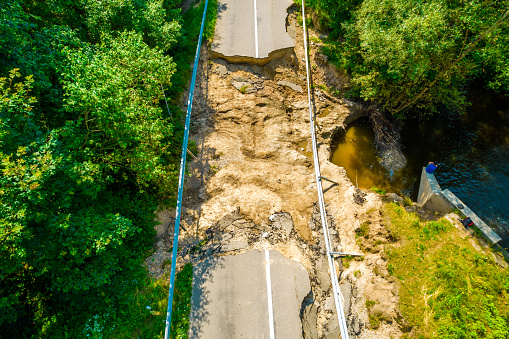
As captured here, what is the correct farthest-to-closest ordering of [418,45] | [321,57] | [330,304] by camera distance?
1. [321,57]
2. [418,45]
3. [330,304]

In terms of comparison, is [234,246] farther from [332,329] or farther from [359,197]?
[359,197]

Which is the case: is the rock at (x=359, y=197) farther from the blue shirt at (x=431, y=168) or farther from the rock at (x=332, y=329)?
the rock at (x=332, y=329)

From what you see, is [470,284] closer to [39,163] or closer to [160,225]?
[160,225]

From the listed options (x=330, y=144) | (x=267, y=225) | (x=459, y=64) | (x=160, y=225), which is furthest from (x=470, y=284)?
(x=160, y=225)

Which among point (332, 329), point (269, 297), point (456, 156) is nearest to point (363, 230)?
point (332, 329)

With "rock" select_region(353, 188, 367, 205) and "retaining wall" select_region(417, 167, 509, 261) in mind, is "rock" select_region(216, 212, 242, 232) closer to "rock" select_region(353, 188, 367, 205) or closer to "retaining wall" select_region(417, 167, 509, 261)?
"rock" select_region(353, 188, 367, 205)

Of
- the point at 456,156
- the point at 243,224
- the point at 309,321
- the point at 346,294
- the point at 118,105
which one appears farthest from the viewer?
the point at 456,156
